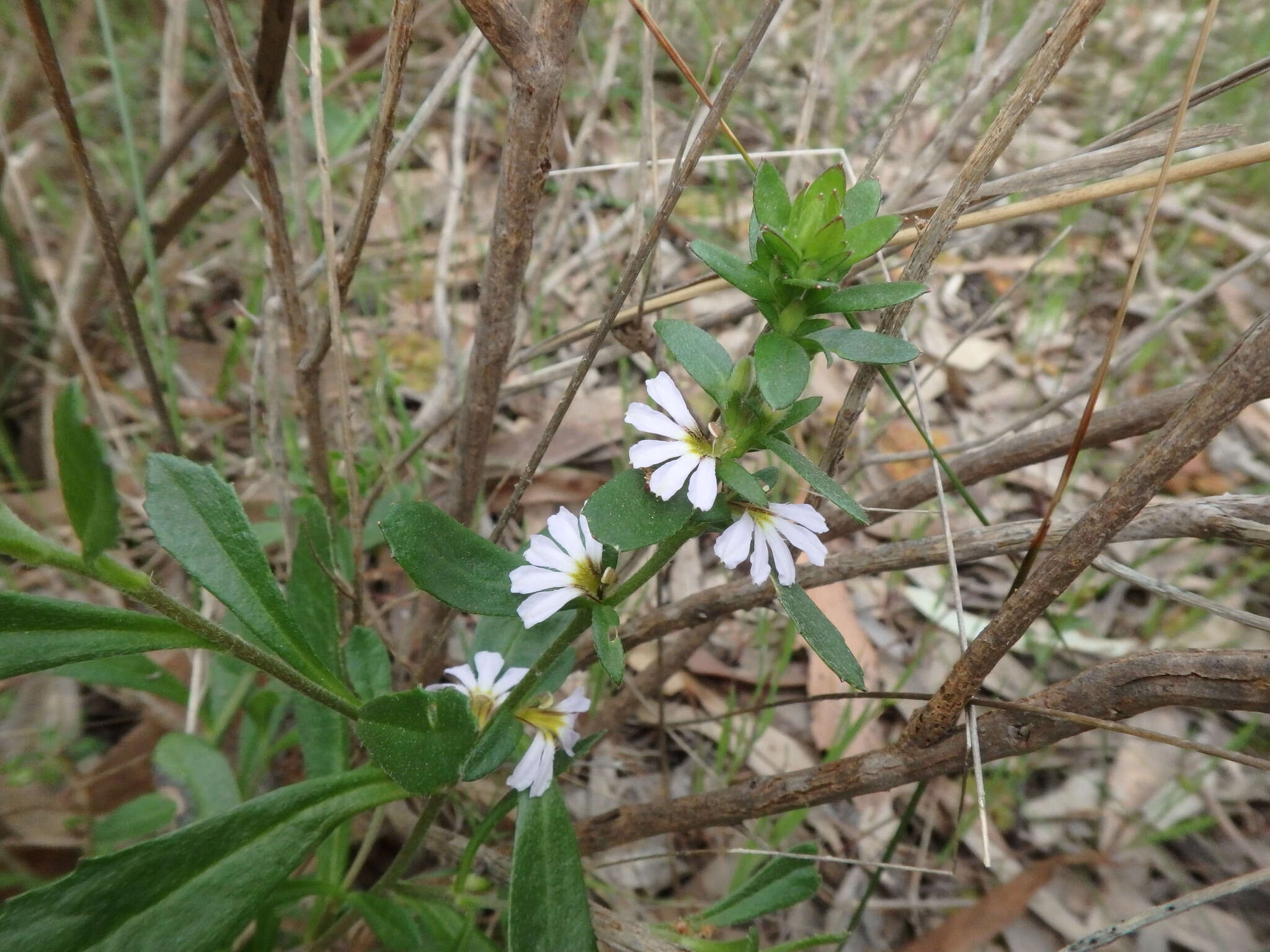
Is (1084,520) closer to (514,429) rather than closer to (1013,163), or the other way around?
(514,429)

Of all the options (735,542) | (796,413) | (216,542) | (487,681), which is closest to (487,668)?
(487,681)

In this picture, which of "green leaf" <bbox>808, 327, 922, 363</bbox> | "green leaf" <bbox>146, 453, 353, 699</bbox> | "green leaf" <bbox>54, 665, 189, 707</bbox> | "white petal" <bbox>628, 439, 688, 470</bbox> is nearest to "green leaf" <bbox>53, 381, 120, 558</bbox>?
"green leaf" <bbox>146, 453, 353, 699</bbox>

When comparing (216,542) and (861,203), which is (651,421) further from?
(216,542)

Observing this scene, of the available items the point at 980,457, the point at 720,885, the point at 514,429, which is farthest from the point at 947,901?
the point at 514,429

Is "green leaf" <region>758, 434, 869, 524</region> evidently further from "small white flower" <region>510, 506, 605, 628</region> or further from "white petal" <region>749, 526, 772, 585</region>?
"small white flower" <region>510, 506, 605, 628</region>

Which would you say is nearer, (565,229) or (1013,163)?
(565,229)
